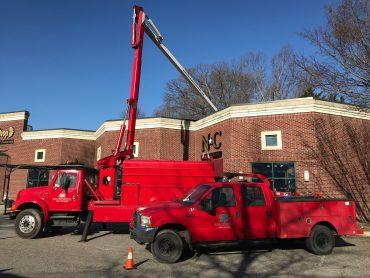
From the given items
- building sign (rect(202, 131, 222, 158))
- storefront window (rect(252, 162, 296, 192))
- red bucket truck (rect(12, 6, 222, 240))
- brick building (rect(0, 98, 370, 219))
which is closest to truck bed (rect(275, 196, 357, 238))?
red bucket truck (rect(12, 6, 222, 240))

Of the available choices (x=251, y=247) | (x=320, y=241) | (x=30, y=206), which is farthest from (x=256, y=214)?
(x=30, y=206)

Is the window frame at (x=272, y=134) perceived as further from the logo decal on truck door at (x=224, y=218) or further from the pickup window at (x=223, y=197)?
the logo decal on truck door at (x=224, y=218)

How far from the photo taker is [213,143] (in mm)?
25062

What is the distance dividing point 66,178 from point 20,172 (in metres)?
22.3

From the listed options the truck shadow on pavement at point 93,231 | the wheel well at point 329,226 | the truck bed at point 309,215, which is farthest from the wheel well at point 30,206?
the wheel well at point 329,226

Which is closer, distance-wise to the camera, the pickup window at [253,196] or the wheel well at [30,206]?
the pickup window at [253,196]

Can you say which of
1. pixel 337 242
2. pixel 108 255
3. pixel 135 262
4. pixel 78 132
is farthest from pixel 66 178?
pixel 78 132

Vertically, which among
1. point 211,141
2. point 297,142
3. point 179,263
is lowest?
point 179,263

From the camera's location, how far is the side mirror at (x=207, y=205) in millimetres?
9922

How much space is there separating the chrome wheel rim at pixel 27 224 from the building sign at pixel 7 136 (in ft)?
78.9

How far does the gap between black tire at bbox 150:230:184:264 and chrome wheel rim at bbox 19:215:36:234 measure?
6146 millimetres

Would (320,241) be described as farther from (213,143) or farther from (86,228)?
(213,143)

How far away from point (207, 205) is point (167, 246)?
1428 millimetres

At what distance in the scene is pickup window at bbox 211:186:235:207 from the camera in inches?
401
